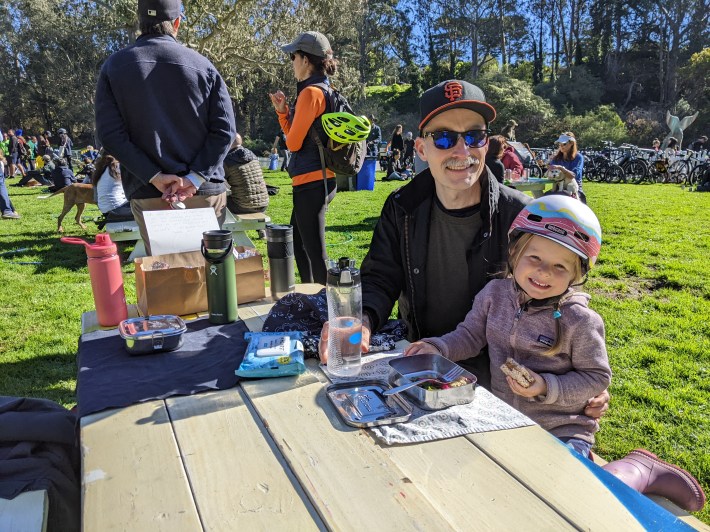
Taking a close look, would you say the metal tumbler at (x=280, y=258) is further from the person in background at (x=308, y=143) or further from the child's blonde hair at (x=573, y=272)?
the person in background at (x=308, y=143)

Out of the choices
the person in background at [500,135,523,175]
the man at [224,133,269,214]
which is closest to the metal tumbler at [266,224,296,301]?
the man at [224,133,269,214]

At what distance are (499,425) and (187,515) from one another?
0.74m

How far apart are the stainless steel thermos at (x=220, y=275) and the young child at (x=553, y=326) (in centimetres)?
73

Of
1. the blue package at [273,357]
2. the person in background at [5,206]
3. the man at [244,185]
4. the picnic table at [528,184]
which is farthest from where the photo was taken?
the person in background at [5,206]

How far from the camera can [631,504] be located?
106 centimetres

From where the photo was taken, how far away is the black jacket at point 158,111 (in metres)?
2.82

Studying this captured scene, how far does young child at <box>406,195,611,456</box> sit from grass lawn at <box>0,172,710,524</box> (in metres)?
1.07

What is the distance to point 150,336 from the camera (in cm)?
179

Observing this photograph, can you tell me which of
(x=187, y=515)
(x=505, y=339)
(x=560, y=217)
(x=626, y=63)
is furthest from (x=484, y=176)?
(x=626, y=63)

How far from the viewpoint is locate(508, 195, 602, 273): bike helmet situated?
1709mm

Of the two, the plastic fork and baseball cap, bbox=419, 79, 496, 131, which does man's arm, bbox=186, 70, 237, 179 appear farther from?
the plastic fork

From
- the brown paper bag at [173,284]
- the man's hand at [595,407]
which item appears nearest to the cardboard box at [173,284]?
the brown paper bag at [173,284]

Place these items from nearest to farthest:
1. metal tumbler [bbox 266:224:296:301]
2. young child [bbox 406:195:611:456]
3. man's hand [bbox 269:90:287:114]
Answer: young child [bbox 406:195:611:456] → metal tumbler [bbox 266:224:296:301] → man's hand [bbox 269:90:287:114]

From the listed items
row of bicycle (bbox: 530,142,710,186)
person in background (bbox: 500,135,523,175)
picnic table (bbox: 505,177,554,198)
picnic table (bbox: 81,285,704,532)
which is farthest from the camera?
row of bicycle (bbox: 530,142,710,186)
